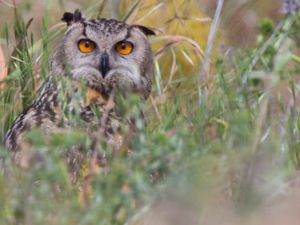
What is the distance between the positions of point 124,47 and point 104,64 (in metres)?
0.17

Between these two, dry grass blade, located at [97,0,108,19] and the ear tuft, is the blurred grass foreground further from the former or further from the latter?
dry grass blade, located at [97,0,108,19]

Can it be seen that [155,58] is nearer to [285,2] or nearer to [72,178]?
[285,2]

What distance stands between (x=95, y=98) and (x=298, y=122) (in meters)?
1.06

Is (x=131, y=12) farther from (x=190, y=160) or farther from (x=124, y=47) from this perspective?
(x=190, y=160)

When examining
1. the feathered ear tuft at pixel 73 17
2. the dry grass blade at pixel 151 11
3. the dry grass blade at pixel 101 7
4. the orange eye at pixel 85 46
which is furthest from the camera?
the dry grass blade at pixel 101 7

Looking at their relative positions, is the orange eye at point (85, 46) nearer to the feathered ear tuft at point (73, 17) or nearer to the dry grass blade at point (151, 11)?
the feathered ear tuft at point (73, 17)

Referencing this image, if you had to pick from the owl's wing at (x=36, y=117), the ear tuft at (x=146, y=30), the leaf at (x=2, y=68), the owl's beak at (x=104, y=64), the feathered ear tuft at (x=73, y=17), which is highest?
the feathered ear tuft at (x=73, y=17)

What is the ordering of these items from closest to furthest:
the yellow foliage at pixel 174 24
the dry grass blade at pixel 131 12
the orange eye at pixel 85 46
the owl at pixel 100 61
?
the owl at pixel 100 61, the orange eye at pixel 85 46, the dry grass blade at pixel 131 12, the yellow foliage at pixel 174 24

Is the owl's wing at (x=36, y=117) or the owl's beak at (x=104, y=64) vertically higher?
the owl's beak at (x=104, y=64)

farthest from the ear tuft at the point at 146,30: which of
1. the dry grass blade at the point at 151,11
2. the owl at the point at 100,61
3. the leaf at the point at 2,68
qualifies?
the leaf at the point at 2,68

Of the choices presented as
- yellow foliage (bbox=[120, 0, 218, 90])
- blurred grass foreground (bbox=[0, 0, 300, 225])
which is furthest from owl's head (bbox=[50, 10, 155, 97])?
yellow foliage (bbox=[120, 0, 218, 90])

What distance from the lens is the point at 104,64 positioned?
568 cm

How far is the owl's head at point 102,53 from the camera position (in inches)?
223

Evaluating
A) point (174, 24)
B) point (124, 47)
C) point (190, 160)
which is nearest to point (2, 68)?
point (124, 47)
